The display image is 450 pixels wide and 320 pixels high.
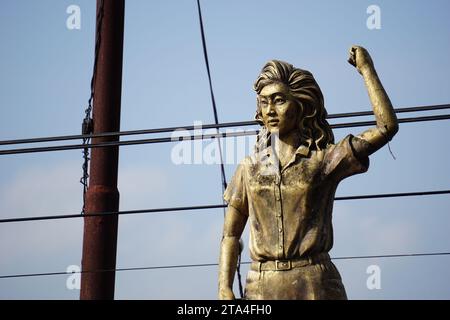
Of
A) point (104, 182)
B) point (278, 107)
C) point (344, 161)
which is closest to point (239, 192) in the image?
point (278, 107)

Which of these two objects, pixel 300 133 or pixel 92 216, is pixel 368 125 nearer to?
pixel 300 133

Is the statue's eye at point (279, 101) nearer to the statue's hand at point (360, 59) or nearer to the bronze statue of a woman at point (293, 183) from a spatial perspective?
the bronze statue of a woman at point (293, 183)

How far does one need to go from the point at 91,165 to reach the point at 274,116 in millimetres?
3391

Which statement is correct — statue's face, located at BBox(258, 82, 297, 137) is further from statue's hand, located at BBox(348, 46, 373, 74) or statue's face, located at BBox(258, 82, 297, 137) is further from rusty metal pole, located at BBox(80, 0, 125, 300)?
rusty metal pole, located at BBox(80, 0, 125, 300)

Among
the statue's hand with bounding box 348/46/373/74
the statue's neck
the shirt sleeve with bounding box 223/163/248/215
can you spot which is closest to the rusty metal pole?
the shirt sleeve with bounding box 223/163/248/215

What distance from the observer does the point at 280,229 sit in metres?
5.86

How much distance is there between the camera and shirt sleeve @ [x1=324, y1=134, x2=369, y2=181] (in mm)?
5852

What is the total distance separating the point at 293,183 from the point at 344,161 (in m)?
0.33

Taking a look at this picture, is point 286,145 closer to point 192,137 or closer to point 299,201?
point 299,201

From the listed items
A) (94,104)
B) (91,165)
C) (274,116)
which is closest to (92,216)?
(91,165)

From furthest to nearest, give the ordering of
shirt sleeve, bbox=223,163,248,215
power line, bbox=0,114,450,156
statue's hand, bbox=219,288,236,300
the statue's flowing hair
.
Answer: power line, bbox=0,114,450,156 → shirt sleeve, bbox=223,163,248,215 → the statue's flowing hair → statue's hand, bbox=219,288,236,300

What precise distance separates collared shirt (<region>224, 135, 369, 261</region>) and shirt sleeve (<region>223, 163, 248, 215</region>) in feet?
0.37

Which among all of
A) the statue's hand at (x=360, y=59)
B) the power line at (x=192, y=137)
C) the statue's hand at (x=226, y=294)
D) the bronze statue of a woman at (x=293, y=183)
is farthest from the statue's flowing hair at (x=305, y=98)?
the power line at (x=192, y=137)
